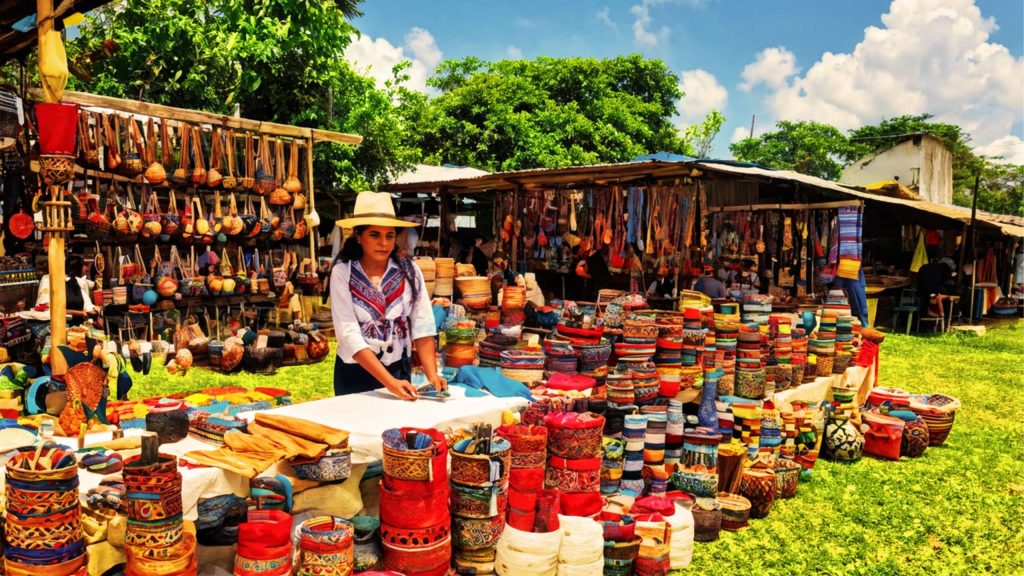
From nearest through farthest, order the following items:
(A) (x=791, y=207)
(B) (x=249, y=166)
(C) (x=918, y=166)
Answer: (B) (x=249, y=166) → (A) (x=791, y=207) → (C) (x=918, y=166)

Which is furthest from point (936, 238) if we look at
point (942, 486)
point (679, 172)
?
point (942, 486)

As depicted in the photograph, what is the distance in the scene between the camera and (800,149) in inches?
1544

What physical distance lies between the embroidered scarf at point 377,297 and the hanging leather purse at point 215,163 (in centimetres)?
500

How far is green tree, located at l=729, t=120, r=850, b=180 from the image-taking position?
37.0m

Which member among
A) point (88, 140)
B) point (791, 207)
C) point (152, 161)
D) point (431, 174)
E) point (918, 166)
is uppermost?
point (918, 166)

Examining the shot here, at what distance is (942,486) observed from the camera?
4.77 metres

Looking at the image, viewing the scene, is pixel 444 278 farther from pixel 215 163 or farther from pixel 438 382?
pixel 438 382

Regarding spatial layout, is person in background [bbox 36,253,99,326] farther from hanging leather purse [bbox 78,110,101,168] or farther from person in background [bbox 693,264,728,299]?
person in background [bbox 693,264,728,299]

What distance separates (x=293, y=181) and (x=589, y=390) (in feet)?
18.0

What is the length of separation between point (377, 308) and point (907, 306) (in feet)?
38.9

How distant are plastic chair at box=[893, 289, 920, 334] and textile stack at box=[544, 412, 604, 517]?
10987 mm

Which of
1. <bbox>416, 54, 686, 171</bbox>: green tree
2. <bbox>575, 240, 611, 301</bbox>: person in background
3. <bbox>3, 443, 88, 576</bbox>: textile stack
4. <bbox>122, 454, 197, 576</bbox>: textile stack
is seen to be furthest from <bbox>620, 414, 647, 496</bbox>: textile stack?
<bbox>416, 54, 686, 171</bbox>: green tree

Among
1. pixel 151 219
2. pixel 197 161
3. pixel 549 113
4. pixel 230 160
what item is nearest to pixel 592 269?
pixel 230 160

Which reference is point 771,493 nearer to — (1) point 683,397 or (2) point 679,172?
(1) point 683,397
